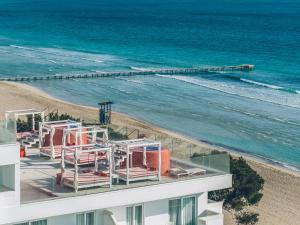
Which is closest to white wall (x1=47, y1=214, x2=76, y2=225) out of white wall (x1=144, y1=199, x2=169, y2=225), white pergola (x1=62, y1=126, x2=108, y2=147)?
white wall (x1=144, y1=199, x2=169, y2=225)

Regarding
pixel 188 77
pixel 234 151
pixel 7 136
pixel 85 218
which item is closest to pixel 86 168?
pixel 85 218

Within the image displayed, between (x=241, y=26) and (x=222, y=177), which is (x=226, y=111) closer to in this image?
(x=222, y=177)

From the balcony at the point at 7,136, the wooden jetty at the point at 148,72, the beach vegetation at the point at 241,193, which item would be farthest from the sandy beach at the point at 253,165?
the wooden jetty at the point at 148,72

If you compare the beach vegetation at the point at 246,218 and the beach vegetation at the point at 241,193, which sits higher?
the beach vegetation at the point at 241,193

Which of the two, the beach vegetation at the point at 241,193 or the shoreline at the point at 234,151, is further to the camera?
the shoreline at the point at 234,151

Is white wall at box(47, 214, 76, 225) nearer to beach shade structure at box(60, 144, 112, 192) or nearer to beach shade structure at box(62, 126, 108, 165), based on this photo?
beach shade structure at box(60, 144, 112, 192)

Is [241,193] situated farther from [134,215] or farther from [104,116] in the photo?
[104,116]

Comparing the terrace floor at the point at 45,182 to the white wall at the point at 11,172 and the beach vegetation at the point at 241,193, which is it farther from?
the beach vegetation at the point at 241,193
